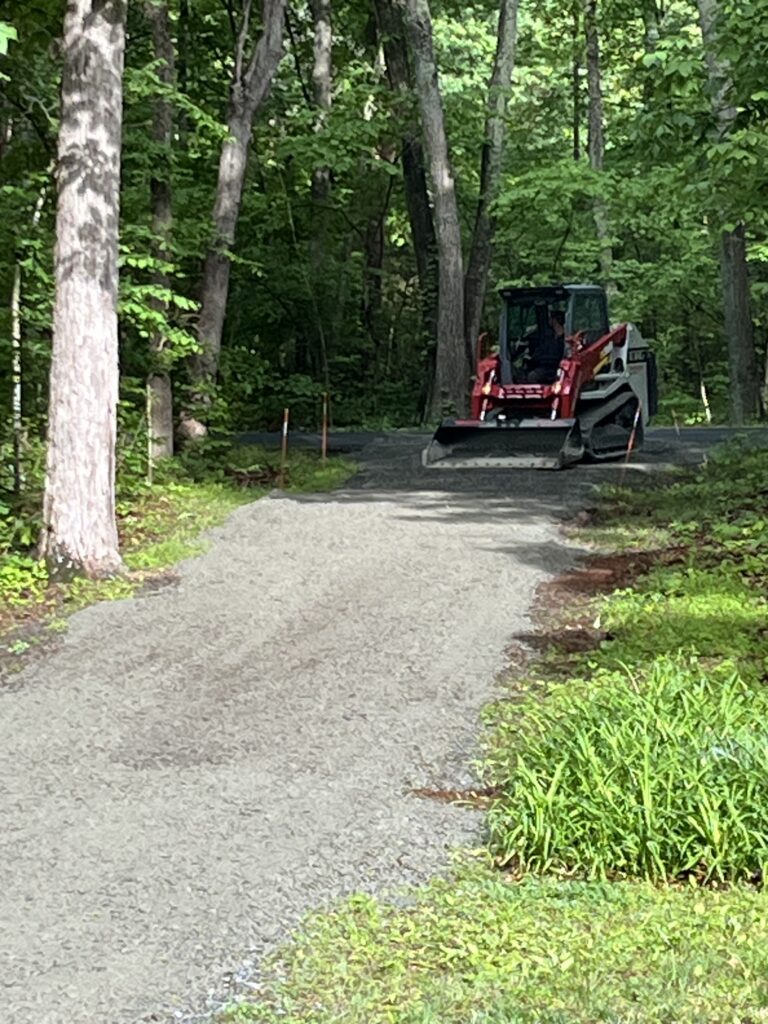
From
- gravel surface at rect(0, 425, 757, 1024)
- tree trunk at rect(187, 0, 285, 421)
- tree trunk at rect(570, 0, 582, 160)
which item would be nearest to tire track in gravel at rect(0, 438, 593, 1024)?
gravel surface at rect(0, 425, 757, 1024)

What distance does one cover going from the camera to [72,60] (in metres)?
10.4

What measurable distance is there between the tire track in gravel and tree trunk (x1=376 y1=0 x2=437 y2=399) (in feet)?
48.0

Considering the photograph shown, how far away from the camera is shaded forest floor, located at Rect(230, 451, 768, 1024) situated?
3.66 m

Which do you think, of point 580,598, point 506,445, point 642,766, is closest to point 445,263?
point 506,445

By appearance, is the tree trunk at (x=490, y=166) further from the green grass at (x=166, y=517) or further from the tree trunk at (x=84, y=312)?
the tree trunk at (x=84, y=312)

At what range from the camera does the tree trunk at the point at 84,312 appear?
10180 mm

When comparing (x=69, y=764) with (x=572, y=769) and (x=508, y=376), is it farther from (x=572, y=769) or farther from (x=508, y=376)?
(x=508, y=376)

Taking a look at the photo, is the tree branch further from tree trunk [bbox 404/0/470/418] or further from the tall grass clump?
the tall grass clump

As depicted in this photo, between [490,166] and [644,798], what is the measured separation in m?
20.9

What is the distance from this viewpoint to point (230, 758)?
606 centimetres

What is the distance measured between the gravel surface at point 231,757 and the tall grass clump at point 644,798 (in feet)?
1.29

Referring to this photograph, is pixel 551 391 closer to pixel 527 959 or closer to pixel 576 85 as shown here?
pixel 527 959

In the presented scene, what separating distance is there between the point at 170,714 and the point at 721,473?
10.2m

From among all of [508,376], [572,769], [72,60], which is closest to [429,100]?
[508,376]
